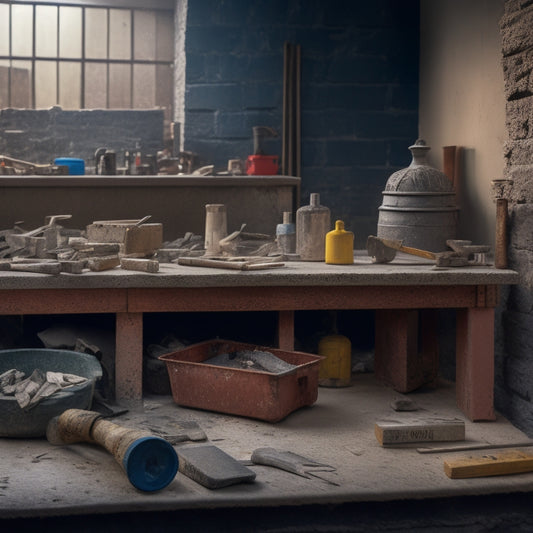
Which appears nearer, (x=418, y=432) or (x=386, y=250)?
(x=418, y=432)

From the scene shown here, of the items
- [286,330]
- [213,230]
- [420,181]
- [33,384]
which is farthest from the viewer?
[420,181]

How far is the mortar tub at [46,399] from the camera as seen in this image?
4504 millimetres

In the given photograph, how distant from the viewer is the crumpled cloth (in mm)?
4504

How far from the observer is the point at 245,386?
4.92 meters

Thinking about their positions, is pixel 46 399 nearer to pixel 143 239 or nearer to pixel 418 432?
pixel 143 239

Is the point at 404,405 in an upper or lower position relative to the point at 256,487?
upper

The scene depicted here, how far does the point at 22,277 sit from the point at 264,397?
58.2 inches

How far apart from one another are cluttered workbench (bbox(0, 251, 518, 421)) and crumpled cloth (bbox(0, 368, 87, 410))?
0.34 meters

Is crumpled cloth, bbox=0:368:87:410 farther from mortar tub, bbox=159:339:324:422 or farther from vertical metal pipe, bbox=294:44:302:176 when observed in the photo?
vertical metal pipe, bbox=294:44:302:176

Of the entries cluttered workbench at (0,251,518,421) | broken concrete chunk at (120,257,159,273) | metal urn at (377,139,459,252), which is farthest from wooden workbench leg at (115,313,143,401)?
metal urn at (377,139,459,252)

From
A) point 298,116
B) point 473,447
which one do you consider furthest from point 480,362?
point 298,116

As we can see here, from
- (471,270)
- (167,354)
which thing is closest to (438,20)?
(471,270)

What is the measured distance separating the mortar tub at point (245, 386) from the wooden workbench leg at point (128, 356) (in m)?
0.16

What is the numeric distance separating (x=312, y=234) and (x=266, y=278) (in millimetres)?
774
